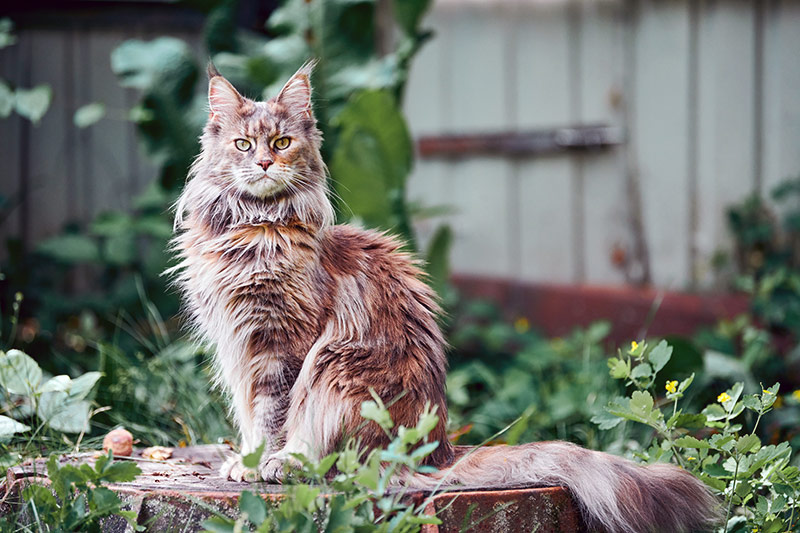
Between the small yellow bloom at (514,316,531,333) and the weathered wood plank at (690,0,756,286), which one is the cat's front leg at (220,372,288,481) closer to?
the small yellow bloom at (514,316,531,333)

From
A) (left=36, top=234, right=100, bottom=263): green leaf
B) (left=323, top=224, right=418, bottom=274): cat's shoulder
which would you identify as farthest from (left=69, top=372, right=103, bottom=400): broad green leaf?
(left=36, top=234, right=100, bottom=263): green leaf

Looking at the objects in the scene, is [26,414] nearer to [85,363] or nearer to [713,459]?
[85,363]

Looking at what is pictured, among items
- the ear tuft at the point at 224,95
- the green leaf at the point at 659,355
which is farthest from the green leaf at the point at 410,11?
the green leaf at the point at 659,355

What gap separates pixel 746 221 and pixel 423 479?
311 centimetres

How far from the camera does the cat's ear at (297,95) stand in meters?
2.10

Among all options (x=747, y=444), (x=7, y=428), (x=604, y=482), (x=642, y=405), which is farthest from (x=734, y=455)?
(x=7, y=428)

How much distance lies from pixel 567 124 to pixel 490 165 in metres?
0.52

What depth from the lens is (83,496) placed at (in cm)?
176

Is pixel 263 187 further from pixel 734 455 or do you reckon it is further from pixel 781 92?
pixel 781 92

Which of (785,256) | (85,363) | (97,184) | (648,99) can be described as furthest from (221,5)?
(785,256)

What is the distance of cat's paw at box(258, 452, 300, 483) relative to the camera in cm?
188

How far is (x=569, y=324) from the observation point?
4.62m

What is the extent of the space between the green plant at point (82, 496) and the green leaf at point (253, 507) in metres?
0.34

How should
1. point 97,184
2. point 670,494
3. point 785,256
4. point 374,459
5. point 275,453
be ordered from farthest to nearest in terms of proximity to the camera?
point 97,184 → point 785,256 → point 275,453 → point 670,494 → point 374,459
